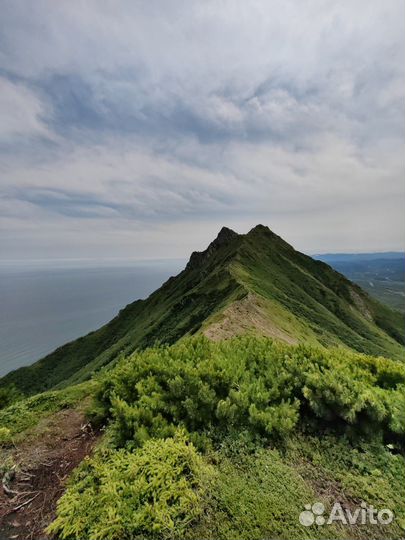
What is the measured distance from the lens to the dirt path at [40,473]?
601 cm

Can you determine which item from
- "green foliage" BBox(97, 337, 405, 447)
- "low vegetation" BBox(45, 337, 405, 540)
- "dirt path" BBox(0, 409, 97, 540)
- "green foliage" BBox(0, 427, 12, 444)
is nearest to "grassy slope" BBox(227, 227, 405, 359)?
"green foliage" BBox(97, 337, 405, 447)

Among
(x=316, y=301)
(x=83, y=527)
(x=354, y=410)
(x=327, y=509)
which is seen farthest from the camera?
(x=316, y=301)

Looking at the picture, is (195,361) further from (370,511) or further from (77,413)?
(370,511)

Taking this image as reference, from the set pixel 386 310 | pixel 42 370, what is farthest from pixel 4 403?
pixel 386 310

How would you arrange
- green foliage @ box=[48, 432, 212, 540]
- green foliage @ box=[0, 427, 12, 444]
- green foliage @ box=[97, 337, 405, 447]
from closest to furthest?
green foliage @ box=[48, 432, 212, 540] < green foliage @ box=[97, 337, 405, 447] < green foliage @ box=[0, 427, 12, 444]

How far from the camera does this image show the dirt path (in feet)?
19.7

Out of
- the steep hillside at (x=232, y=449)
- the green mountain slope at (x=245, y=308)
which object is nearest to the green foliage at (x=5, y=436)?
the steep hillside at (x=232, y=449)

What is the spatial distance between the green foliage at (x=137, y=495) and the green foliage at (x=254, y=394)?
69cm

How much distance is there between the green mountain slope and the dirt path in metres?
24.1

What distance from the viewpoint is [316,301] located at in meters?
76.9

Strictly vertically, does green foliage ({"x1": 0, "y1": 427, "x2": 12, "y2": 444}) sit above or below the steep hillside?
below

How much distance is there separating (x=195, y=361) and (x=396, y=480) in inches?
230

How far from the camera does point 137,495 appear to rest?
18.2ft

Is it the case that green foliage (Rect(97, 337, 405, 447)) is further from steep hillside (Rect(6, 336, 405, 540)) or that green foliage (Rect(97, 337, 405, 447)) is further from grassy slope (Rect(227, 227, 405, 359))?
grassy slope (Rect(227, 227, 405, 359))
